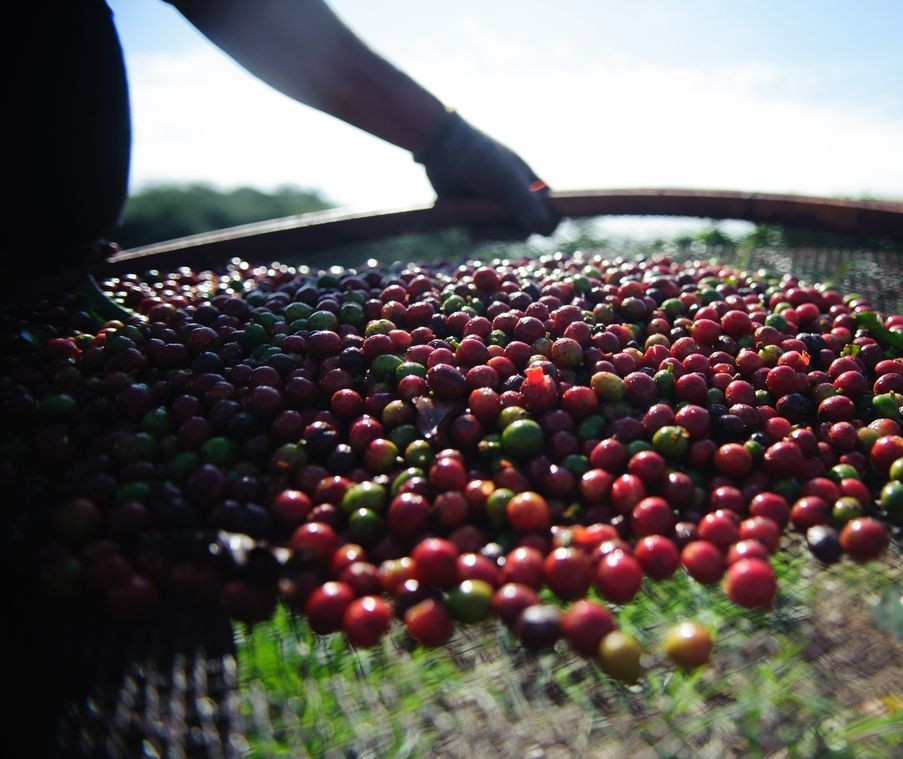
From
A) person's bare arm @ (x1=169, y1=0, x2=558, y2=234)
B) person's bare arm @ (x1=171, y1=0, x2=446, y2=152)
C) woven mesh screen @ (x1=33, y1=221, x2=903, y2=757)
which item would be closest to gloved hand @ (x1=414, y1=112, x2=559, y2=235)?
person's bare arm @ (x1=169, y1=0, x2=558, y2=234)

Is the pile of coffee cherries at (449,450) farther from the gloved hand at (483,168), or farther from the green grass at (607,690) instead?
the gloved hand at (483,168)

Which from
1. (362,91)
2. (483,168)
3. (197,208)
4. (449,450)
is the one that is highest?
(362,91)

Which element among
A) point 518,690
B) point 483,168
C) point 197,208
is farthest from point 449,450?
point 197,208

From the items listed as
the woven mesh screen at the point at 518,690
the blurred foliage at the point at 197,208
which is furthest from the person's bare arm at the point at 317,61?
the blurred foliage at the point at 197,208

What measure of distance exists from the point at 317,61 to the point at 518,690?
133 inches

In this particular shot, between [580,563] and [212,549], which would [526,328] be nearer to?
[580,563]

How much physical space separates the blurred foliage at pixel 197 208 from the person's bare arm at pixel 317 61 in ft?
25.4

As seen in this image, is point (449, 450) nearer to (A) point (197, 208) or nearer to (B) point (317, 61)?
(B) point (317, 61)

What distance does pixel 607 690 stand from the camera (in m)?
1.43

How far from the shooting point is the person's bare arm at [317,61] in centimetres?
347

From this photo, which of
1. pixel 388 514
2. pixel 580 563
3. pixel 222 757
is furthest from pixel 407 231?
pixel 222 757

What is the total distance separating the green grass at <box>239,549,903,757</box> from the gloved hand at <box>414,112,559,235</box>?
288 centimetres

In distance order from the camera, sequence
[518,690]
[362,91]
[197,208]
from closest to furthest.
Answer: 1. [518,690]
2. [362,91]
3. [197,208]

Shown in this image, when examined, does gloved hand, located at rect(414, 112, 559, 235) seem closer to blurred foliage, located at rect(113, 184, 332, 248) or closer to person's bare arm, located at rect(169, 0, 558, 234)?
person's bare arm, located at rect(169, 0, 558, 234)
